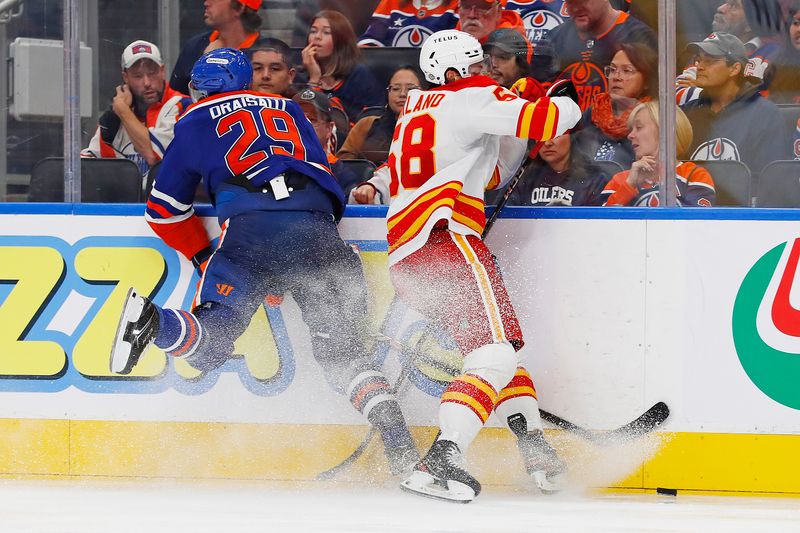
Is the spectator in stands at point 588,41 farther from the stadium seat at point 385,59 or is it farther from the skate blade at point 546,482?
the skate blade at point 546,482

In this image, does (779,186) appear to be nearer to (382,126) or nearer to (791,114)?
(791,114)

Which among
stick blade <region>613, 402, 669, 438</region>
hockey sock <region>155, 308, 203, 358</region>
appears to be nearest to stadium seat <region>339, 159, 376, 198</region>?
hockey sock <region>155, 308, 203, 358</region>

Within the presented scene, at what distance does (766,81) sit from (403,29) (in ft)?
4.14

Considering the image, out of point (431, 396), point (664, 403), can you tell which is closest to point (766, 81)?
point (664, 403)

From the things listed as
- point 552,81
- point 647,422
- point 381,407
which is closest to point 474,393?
point 381,407

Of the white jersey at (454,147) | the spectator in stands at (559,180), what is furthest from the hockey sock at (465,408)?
the spectator in stands at (559,180)

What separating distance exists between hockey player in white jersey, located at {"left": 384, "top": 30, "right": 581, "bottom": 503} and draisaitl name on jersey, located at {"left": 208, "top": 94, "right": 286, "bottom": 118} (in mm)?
392

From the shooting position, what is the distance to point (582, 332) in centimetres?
382

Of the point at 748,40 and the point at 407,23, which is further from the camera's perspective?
the point at 407,23

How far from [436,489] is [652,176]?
1.17 m

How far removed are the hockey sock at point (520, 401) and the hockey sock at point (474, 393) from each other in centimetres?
18

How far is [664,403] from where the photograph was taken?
3762mm

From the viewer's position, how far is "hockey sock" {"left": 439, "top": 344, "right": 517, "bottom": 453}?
347cm

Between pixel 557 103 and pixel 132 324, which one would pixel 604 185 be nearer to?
pixel 557 103
